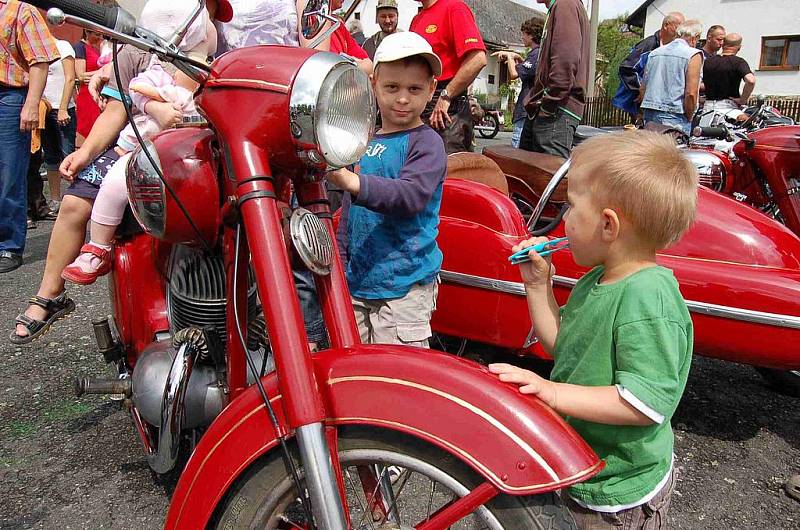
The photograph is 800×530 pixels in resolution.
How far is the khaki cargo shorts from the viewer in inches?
82.4

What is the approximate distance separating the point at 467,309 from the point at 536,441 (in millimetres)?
1618

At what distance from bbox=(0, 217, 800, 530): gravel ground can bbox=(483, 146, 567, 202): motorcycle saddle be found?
1.19m

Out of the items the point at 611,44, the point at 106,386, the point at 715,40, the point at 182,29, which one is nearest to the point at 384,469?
the point at 182,29

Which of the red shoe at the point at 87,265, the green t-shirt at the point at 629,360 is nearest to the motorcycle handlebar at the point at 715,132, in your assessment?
the green t-shirt at the point at 629,360

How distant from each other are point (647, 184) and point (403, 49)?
3.19 feet

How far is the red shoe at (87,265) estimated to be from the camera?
2006 mm

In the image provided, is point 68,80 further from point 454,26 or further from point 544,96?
point 544,96

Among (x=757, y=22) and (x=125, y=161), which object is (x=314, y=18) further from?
(x=757, y=22)

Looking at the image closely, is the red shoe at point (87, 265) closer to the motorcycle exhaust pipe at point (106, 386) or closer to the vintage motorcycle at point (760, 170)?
the motorcycle exhaust pipe at point (106, 386)

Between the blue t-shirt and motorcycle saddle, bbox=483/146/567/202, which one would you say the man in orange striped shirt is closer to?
motorcycle saddle, bbox=483/146/567/202

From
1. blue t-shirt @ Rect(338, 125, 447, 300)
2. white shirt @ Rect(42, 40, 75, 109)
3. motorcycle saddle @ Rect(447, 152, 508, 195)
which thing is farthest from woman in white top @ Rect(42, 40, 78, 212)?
blue t-shirt @ Rect(338, 125, 447, 300)

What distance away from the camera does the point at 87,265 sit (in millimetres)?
2014

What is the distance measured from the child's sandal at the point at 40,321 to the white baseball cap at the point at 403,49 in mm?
1407

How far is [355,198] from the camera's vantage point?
173 cm
